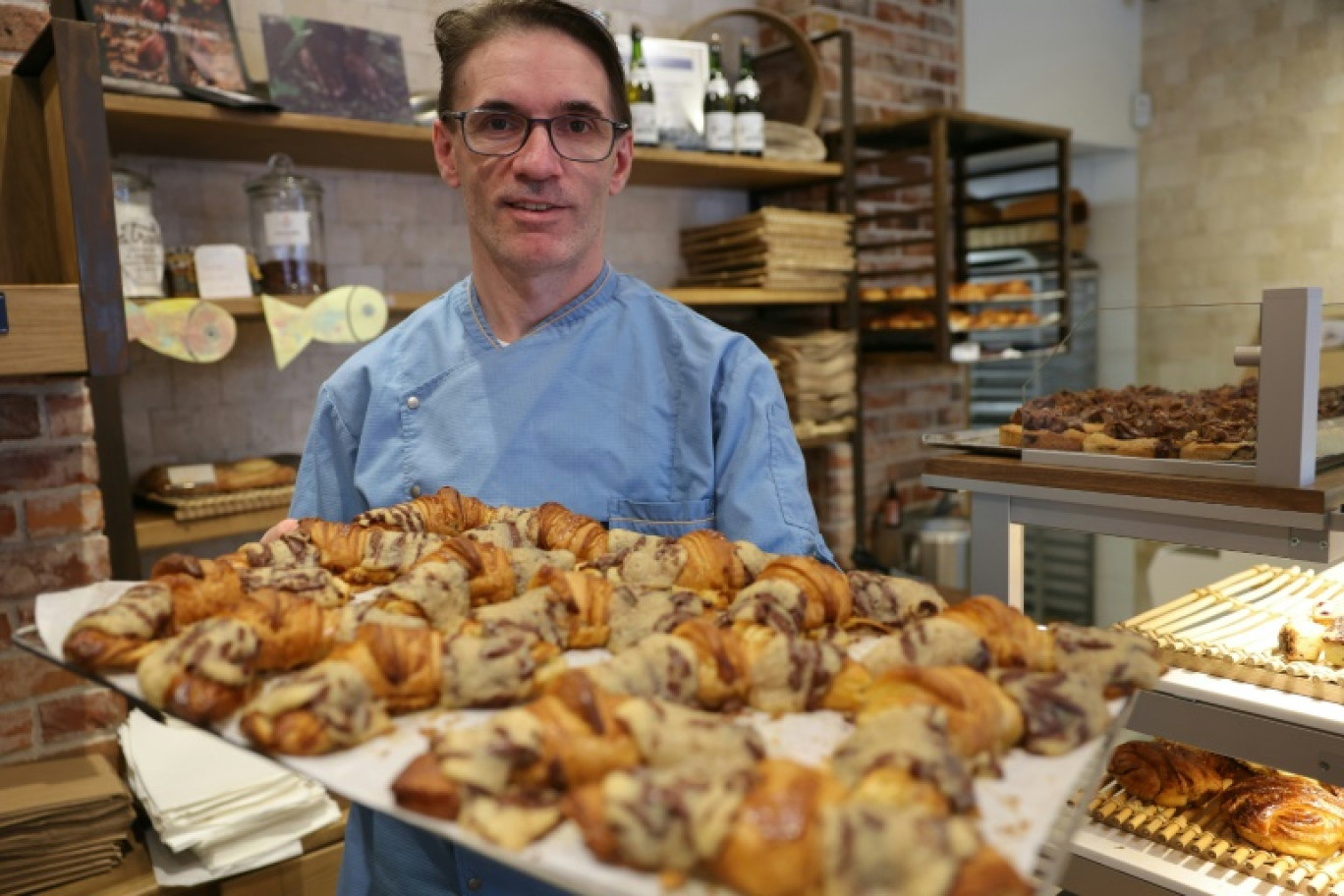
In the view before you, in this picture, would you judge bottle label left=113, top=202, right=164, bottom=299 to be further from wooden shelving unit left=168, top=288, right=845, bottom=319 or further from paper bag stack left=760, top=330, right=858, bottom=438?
paper bag stack left=760, top=330, right=858, bottom=438

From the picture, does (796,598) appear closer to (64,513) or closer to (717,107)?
(64,513)

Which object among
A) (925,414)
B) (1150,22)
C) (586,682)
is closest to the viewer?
(586,682)

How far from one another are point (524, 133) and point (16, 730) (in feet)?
4.90

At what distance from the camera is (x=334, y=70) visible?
2576mm

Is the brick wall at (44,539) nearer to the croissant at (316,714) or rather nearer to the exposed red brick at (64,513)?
the exposed red brick at (64,513)

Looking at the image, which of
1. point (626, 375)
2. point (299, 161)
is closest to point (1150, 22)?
point (299, 161)

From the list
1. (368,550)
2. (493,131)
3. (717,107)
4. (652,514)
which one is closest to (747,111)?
(717,107)

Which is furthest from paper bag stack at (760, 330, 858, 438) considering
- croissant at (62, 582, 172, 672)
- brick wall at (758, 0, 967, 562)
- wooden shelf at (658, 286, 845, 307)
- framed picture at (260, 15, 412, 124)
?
croissant at (62, 582, 172, 672)

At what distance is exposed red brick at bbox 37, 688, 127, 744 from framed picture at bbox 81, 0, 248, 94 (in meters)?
1.24

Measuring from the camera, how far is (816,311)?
12.8 ft

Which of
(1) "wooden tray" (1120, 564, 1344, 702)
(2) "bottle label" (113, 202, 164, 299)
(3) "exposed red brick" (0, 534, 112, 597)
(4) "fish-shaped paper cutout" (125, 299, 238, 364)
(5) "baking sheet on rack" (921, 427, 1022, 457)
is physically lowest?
(1) "wooden tray" (1120, 564, 1344, 702)

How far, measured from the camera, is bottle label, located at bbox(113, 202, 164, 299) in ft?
7.22

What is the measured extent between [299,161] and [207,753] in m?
1.54

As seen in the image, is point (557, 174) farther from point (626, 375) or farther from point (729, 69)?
point (729, 69)
